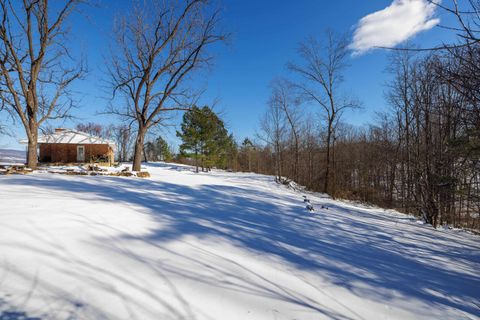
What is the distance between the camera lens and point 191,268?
7.23 feet

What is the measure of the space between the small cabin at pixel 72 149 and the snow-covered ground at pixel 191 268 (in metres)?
19.2

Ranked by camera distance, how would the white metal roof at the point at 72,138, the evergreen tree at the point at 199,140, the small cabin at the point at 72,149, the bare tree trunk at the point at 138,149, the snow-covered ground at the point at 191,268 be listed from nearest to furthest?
the snow-covered ground at the point at 191,268, the bare tree trunk at the point at 138,149, the white metal roof at the point at 72,138, the small cabin at the point at 72,149, the evergreen tree at the point at 199,140

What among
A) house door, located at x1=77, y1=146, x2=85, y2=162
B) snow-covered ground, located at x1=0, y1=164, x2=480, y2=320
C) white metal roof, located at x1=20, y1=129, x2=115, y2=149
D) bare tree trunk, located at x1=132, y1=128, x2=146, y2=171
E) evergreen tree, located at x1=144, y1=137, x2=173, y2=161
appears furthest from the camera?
evergreen tree, located at x1=144, y1=137, x2=173, y2=161

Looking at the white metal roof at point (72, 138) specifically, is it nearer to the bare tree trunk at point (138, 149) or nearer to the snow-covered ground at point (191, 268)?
the bare tree trunk at point (138, 149)

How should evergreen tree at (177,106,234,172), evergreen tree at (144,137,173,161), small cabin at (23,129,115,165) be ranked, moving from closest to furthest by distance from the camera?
small cabin at (23,129,115,165), evergreen tree at (177,106,234,172), evergreen tree at (144,137,173,161)

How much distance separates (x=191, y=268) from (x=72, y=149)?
2395cm

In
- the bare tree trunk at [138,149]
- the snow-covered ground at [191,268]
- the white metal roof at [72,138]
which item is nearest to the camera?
the snow-covered ground at [191,268]

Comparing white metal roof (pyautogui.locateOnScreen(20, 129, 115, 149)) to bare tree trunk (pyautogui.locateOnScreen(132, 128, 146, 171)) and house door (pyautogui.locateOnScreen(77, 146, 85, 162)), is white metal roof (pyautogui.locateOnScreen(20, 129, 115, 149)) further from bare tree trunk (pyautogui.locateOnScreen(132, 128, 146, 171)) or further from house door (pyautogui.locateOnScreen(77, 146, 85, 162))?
bare tree trunk (pyautogui.locateOnScreen(132, 128, 146, 171))

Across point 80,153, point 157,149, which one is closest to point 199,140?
point 80,153

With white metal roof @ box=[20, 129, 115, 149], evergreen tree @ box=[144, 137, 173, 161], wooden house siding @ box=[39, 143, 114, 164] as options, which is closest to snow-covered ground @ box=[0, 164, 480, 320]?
white metal roof @ box=[20, 129, 115, 149]

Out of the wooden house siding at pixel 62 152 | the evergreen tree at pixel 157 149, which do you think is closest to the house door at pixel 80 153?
the wooden house siding at pixel 62 152

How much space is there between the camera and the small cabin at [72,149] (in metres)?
19.9

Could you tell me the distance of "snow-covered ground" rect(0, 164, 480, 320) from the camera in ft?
5.44

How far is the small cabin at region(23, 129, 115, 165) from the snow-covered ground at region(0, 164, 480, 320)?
19.2m
